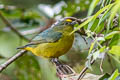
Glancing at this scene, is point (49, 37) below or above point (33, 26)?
below

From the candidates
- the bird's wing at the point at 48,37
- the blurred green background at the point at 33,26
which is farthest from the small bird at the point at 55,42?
the blurred green background at the point at 33,26

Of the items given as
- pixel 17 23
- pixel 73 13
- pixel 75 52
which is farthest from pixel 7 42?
pixel 75 52

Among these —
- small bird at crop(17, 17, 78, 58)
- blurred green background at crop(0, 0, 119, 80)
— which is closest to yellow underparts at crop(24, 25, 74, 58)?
small bird at crop(17, 17, 78, 58)

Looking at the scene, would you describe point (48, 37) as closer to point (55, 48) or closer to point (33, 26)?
point (55, 48)

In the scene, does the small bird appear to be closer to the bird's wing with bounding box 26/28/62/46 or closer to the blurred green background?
the bird's wing with bounding box 26/28/62/46

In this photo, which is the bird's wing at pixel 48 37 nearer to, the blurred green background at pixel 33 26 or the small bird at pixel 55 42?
the small bird at pixel 55 42

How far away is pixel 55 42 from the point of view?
2428 millimetres

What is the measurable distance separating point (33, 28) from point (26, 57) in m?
0.51

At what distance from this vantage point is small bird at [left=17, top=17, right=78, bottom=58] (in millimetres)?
2318

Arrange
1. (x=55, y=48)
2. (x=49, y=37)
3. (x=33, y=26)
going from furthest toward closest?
1. (x=33, y=26)
2. (x=49, y=37)
3. (x=55, y=48)

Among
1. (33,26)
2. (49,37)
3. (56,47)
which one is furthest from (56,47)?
(33,26)

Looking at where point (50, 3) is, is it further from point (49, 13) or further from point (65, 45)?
point (65, 45)

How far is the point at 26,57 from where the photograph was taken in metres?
3.09

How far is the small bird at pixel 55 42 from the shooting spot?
Answer: 91.3 inches
